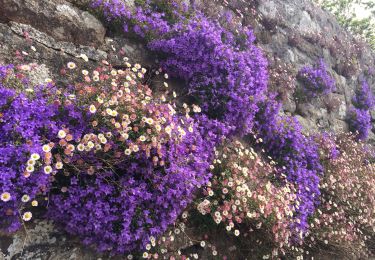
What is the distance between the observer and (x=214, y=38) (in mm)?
6535

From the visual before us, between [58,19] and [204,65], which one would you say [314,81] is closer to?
[204,65]

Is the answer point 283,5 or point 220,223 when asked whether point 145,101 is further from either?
point 283,5

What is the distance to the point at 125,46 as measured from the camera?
624cm

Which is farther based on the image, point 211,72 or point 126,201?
point 211,72

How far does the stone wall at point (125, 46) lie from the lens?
3855 millimetres

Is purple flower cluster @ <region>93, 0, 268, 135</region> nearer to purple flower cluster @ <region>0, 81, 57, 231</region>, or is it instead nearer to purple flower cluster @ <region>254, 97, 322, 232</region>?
purple flower cluster @ <region>254, 97, 322, 232</region>

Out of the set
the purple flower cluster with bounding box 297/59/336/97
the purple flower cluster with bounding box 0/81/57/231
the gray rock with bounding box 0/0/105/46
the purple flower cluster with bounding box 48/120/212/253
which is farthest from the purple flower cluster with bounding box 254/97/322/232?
the purple flower cluster with bounding box 0/81/57/231

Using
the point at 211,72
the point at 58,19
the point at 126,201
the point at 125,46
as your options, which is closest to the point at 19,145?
the point at 126,201

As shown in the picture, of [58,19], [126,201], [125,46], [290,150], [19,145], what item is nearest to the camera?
[19,145]

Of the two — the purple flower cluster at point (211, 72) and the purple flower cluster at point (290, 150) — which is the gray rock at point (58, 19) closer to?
the purple flower cluster at point (211, 72)

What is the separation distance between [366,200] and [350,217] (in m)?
1.09

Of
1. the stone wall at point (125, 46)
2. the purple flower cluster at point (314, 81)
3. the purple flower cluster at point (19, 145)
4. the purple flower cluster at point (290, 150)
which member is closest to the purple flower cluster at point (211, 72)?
the stone wall at point (125, 46)

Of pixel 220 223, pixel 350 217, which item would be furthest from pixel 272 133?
pixel 220 223

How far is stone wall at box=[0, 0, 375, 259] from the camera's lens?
3.85 metres
